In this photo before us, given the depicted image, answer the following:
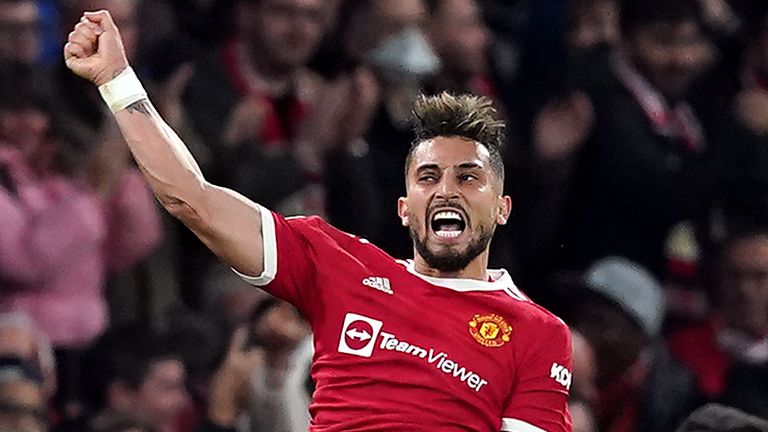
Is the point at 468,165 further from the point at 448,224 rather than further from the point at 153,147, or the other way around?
the point at 153,147

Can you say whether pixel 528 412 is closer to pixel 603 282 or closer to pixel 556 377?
pixel 556 377

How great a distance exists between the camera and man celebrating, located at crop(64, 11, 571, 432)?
4.87 m

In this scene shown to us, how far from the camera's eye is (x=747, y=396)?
8.25m

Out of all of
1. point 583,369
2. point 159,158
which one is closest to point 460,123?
point 159,158

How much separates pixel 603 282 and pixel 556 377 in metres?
3.17

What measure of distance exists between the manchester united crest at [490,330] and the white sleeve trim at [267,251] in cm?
54

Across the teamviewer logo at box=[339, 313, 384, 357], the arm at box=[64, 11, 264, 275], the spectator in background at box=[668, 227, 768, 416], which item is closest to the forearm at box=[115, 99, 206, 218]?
the arm at box=[64, 11, 264, 275]

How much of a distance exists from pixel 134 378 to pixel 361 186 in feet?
4.32

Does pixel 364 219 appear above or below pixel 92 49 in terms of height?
above

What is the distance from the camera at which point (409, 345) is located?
195 inches

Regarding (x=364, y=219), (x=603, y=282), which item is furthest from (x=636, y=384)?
(x=364, y=219)

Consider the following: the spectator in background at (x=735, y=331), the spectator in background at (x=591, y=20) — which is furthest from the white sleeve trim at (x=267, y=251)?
the spectator in background at (x=591, y=20)

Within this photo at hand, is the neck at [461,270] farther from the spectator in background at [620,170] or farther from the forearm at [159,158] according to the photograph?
the spectator in background at [620,170]

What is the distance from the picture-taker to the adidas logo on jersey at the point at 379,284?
503 cm
